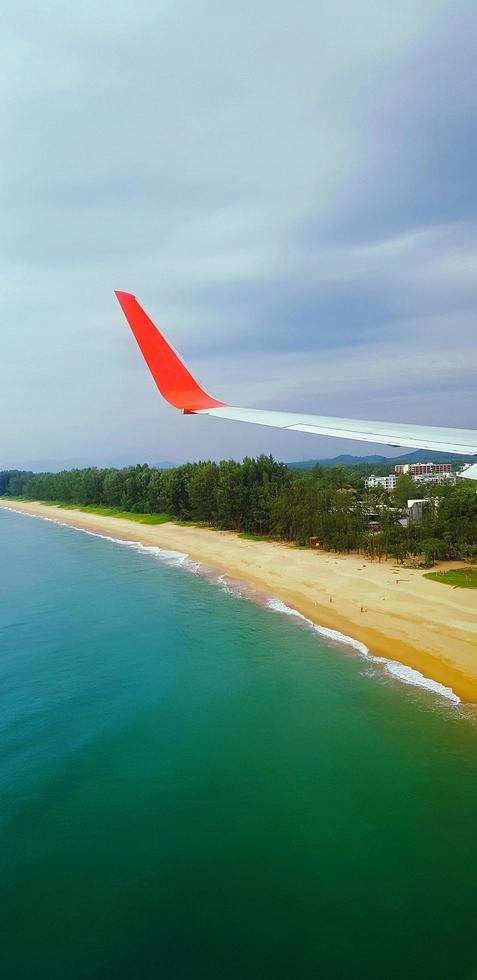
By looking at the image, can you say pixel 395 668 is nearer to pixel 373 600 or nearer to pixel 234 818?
pixel 373 600

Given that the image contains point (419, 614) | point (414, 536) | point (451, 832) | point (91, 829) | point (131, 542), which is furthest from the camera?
point (131, 542)

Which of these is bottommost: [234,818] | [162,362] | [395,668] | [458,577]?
[234,818]

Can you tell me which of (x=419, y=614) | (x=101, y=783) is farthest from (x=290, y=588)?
(x=101, y=783)

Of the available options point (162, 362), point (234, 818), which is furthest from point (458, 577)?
point (162, 362)

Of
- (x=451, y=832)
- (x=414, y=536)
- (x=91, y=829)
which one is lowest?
(x=91, y=829)

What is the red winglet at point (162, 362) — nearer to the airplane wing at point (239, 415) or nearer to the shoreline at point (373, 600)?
the airplane wing at point (239, 415)

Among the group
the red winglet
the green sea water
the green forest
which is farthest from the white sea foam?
the red winglet

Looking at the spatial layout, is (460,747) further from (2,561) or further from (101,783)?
(2,561)
